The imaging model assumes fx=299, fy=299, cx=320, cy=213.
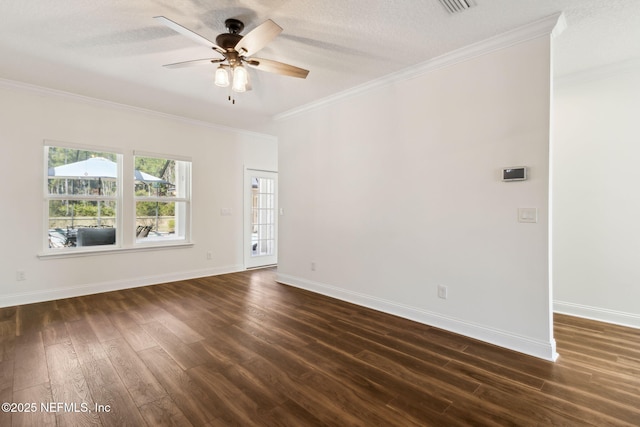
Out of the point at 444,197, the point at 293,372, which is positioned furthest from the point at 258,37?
the point at 293,372

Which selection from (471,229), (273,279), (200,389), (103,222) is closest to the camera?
(200,389)

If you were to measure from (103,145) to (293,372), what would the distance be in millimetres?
4372

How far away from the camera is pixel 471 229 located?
9.71 feet

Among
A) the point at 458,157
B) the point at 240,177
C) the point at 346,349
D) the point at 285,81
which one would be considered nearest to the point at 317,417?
the point at 346,349

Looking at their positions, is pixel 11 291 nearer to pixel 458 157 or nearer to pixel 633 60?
pixel 458 157

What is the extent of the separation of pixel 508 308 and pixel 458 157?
150 cm

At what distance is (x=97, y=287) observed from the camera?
4.44 metres

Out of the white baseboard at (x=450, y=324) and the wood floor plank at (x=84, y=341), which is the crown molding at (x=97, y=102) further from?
the white baseboard at (x=450, y=324)

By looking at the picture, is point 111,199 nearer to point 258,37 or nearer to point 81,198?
point 81,198

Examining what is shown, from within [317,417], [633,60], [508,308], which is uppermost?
[633,60]

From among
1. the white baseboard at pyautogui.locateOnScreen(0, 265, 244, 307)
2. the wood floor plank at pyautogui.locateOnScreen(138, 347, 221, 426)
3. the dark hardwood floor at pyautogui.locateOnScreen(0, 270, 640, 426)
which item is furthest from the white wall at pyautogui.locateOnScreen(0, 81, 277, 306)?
the wood floor plank at pyautogui.locateOnScreen(138, 347, 221, 426)

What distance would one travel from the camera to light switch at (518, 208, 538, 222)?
258 centimetres

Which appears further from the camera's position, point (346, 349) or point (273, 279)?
point (273, 279)

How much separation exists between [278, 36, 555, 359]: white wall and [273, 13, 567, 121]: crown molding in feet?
0.16
